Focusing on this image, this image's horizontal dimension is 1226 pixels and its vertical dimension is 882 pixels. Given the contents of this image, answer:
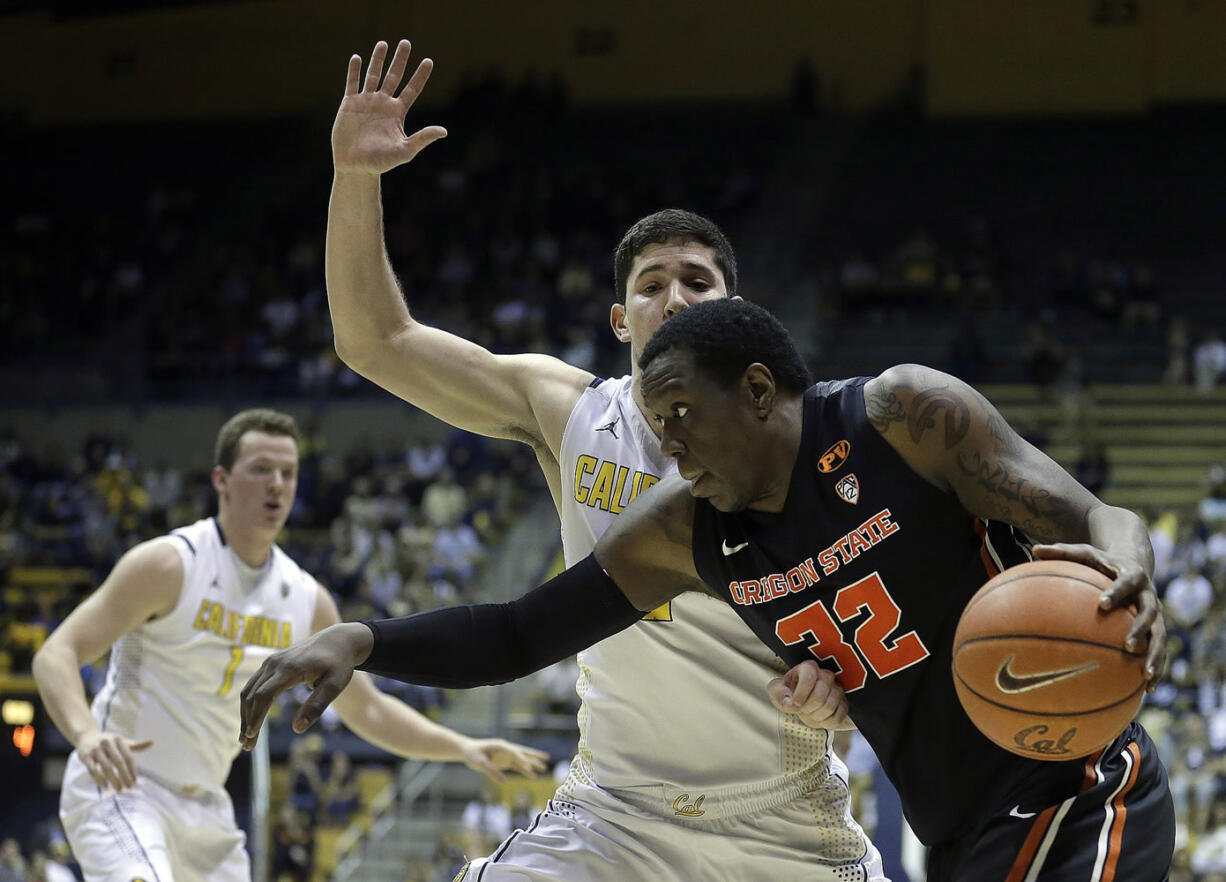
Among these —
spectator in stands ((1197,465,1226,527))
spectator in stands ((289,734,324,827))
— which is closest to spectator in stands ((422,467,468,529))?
spectator in stands ((289,734,324,827))

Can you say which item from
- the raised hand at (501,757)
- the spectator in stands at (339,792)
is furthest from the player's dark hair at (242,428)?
the spectator in stands at (339,792)

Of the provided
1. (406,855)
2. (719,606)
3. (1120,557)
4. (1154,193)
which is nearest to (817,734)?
(719,606)

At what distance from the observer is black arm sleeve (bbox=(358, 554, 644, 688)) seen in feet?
11.8

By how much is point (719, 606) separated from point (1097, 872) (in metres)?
1.34

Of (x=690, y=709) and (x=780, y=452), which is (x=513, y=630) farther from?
(x=780, y=452)

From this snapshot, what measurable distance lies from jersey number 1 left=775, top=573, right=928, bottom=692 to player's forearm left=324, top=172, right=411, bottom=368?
5.93ft

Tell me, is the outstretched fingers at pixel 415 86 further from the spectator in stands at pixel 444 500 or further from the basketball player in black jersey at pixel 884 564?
the spectator in stands at pixel 444 500

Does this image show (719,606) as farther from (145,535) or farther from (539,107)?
(539,107)

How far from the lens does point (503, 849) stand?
402 centimetres

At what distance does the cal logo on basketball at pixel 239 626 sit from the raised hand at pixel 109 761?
2.82ft

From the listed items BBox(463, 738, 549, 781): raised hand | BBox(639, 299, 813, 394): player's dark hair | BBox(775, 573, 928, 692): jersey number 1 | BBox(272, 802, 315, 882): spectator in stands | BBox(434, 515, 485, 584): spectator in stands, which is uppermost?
BBox(639, 299, 813, 394): player's dark hair

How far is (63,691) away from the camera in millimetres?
5402

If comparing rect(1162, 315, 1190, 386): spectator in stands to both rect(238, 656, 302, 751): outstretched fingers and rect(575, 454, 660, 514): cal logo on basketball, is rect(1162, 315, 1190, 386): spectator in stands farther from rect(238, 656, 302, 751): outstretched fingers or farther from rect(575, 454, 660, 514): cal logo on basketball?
rect(238, 656, 302, 751): outstretched fingers

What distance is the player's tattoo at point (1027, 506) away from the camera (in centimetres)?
306
